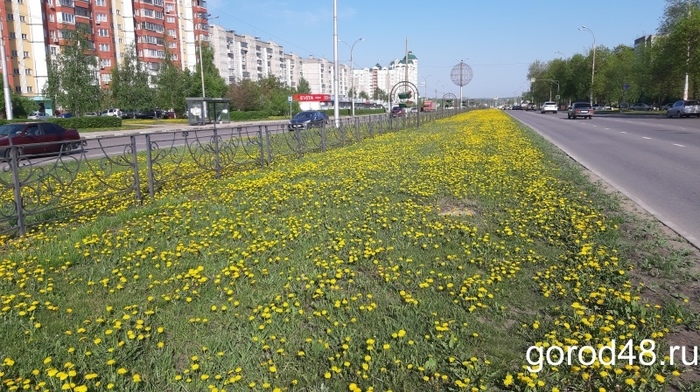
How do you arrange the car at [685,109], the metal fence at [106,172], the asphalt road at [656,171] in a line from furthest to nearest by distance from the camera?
1. the car at [685,109]
2. the asphalt road at [656,171]
3. the metal fence at [106,172]

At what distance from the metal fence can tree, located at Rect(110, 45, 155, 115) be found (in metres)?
40.2

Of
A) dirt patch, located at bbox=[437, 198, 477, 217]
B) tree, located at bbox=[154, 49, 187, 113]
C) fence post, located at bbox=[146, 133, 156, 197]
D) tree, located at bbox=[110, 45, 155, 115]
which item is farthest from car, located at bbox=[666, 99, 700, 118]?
tree, located at bbox=[154, 49, 187, 113]

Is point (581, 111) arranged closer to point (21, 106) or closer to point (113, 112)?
point (113, 112)

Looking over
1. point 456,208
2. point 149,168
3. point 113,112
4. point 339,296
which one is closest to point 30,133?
point 149,168

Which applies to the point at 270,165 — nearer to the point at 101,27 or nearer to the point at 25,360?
the point at 25,360

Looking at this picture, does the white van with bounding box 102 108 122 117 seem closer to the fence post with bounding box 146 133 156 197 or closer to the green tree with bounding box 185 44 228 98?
the green tree with bounding box 185 44 228 98

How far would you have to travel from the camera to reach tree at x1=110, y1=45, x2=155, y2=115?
49.6 m

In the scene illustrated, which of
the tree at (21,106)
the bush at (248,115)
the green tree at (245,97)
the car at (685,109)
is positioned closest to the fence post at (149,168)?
the car at (685,109)

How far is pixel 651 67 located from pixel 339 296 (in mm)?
65590

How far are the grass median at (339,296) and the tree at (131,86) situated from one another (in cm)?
4670

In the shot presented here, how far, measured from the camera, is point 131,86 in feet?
163

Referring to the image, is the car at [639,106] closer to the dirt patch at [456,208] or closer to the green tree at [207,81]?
the green tree at [207,81]

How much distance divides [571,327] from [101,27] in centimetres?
8805

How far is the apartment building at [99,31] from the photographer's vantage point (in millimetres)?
69125
